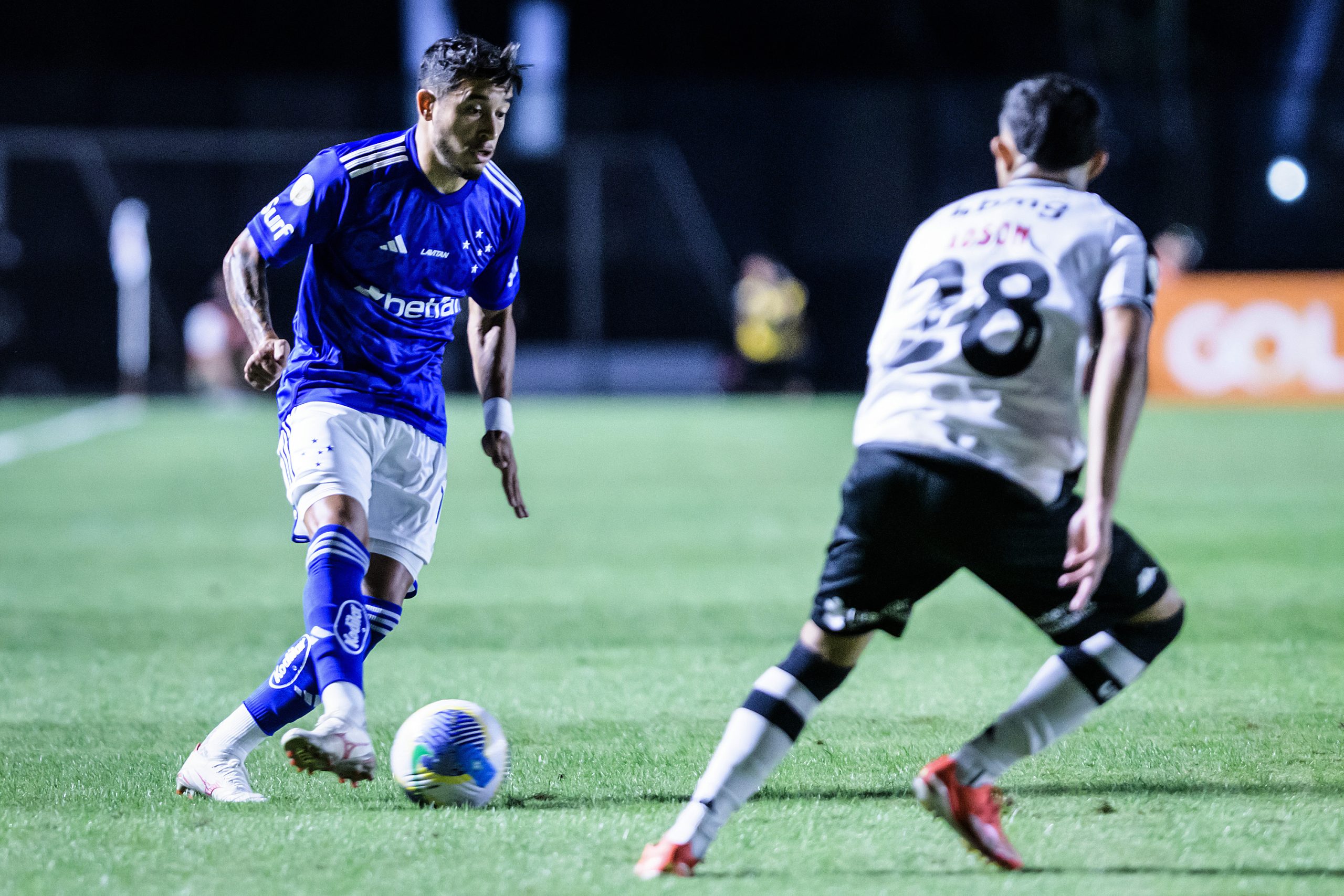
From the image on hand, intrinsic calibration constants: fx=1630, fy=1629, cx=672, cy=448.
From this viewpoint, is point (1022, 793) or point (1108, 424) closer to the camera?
point (1108, 424)

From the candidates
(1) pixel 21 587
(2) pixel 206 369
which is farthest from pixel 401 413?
(2) pixel 206 369

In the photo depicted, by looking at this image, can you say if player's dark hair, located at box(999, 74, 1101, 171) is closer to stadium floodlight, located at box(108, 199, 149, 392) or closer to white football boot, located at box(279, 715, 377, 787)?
white football boot, located at box(279, 715, 377, 787)

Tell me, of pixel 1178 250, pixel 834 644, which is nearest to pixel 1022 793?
pixel 834 644

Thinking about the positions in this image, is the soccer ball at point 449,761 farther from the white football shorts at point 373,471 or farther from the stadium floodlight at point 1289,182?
the stadium floodlight at point 1289,182

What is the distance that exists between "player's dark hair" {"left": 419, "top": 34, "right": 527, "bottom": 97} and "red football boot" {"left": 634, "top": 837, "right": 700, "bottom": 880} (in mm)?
2187

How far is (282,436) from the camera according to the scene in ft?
15.6

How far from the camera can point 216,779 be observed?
4.63 metres

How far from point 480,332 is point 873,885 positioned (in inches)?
92.1

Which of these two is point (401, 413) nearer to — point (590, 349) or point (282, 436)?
point (282, 436)

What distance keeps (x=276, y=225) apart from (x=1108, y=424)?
243cm

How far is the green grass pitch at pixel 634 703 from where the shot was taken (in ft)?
13.0

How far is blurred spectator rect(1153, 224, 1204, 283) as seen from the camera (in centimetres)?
2348

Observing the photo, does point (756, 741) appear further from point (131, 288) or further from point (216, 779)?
point (131, 288)

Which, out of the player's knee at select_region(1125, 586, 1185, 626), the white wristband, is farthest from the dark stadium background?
the player's knee at select_region(1125, 586, 1185, 626)
